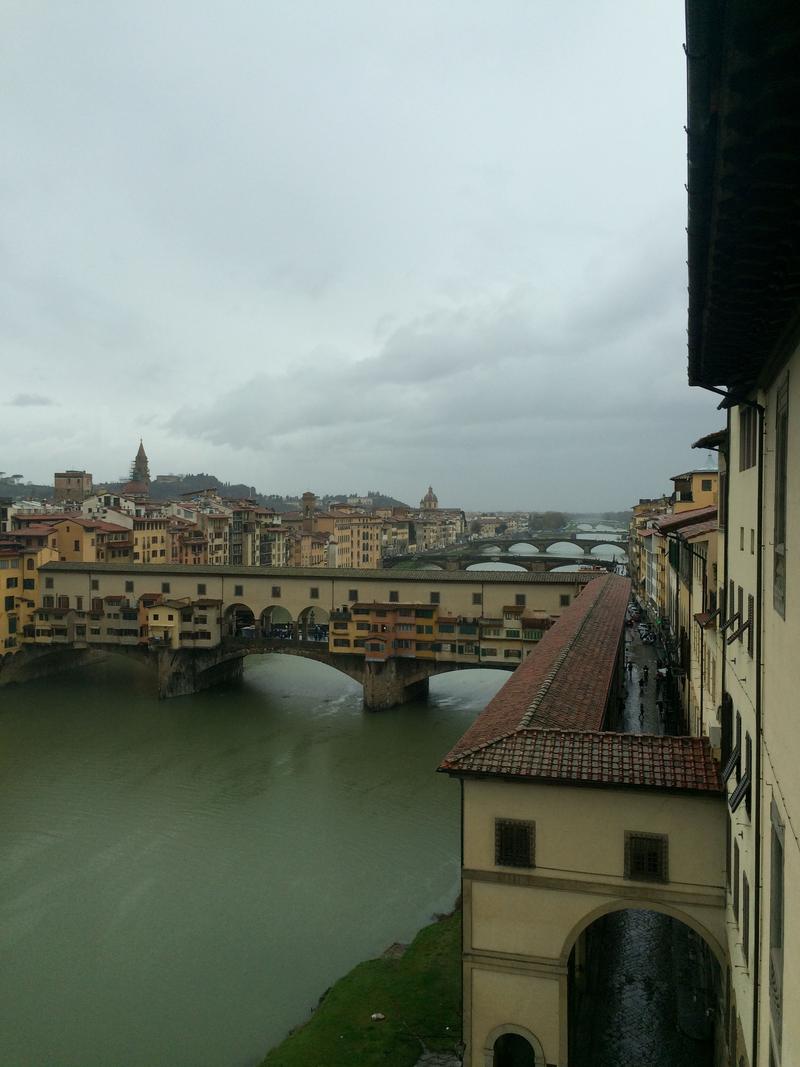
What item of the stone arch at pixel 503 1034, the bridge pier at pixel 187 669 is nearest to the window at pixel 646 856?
the stone arch at pixel 503 1034

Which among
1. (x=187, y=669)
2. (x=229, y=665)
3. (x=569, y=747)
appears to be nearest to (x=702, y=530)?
(x=569, y=747)

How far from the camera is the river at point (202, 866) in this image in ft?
35.9

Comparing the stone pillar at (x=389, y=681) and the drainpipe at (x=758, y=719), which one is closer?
the drainpipe at (x=758, y=719)

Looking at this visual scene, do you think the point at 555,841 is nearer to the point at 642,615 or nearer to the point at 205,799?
Answer: the point at 205,799

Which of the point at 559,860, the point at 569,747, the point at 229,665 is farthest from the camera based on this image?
the point at 229,665

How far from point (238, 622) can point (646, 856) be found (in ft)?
102

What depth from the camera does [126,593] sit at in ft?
106

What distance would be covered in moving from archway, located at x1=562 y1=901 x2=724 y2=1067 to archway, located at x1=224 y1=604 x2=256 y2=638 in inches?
847

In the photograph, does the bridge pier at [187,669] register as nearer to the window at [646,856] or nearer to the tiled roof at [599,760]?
the tiled roof at [599,760]

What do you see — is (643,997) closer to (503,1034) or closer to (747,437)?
(503,1034)

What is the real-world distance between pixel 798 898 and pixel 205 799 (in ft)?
56.4

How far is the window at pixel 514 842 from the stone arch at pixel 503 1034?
65.0 inches

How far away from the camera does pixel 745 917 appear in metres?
6.46

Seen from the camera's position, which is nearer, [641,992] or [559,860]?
[559,860]
